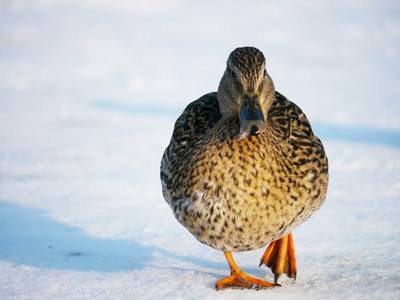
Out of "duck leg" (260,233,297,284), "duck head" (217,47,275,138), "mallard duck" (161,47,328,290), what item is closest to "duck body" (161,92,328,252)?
"mallard duck" (161,47,328,290)

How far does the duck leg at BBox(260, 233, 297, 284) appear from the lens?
3.22 metres

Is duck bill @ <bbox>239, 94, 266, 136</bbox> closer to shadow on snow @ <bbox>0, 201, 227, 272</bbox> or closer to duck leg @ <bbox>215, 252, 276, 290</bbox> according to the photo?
duck leg @ <bbox>215, 252, 276, 290</bbox>

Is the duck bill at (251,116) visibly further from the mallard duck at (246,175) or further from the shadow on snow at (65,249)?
the shadow on snow at (65,249)

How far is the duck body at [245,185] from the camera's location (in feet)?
9.22

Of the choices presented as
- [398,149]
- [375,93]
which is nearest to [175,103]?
[375,93]

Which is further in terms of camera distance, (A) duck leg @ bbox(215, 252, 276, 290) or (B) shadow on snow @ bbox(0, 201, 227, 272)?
(B) shadow on snow @ bbox(0, 201, 227, 272)

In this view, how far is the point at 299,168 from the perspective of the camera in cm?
303

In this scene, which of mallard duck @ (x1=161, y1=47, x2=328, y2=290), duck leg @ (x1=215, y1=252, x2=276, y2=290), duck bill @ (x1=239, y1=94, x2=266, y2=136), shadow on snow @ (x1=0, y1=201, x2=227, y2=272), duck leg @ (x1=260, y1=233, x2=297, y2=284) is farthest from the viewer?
shadow on snow @ (x1=0, y1=201, x2=227, y2=272)

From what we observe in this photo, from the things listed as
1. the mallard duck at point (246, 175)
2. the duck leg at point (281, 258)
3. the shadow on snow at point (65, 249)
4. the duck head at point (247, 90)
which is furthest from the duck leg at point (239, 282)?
the duck head at point (247, 90)

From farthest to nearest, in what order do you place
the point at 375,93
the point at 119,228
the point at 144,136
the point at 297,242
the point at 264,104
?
the point at 375,93 → the point at 144,136 → the point at 119,228 → the point at 297,242 → the point at 264,104

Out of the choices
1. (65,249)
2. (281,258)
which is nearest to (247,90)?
(281,258)

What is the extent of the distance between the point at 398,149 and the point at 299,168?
4018 millimetres

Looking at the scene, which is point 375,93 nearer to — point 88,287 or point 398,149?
point 398,149

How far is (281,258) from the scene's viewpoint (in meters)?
3.26
